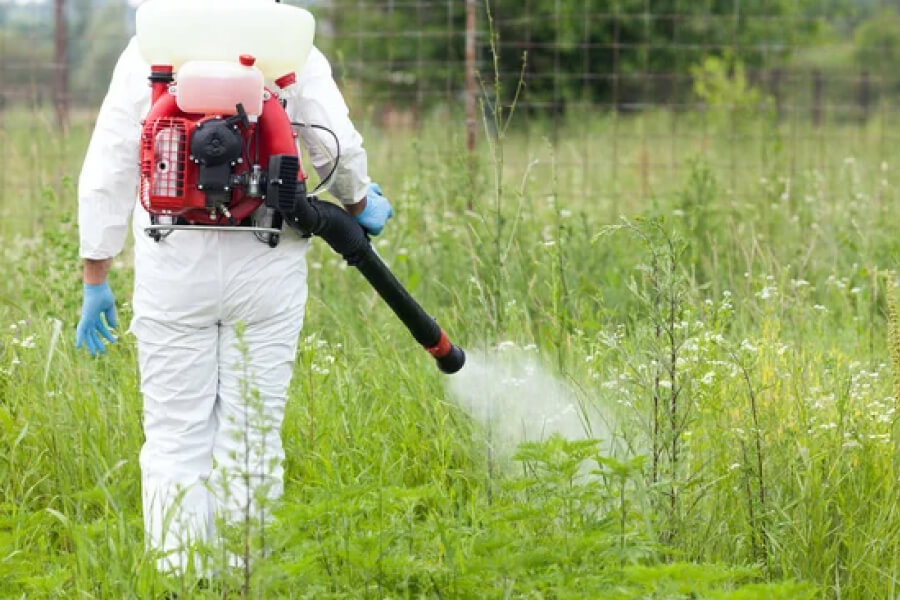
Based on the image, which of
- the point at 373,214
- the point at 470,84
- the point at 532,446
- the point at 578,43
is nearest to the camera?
the point at 532,446

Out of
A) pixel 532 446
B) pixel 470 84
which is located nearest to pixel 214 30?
pixel 532 446

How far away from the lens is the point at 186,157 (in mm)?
3234

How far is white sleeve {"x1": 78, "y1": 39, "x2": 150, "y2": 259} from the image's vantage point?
3.47 metres

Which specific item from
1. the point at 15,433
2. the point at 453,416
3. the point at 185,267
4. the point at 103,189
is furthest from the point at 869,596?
the point at 15,433

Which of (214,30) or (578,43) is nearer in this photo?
(214,30)

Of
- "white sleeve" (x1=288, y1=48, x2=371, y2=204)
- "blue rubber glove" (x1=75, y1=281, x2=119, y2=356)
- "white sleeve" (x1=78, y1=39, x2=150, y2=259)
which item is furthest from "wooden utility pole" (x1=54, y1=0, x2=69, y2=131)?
"white sleeve" (x1=288, y1=48, x2=371, y2=204)

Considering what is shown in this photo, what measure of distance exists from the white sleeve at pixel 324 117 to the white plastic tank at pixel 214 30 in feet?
0.76

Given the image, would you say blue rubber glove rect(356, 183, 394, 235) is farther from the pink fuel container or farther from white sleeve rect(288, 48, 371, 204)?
the pink fuel container

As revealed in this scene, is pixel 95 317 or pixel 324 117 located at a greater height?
pixel 324 117

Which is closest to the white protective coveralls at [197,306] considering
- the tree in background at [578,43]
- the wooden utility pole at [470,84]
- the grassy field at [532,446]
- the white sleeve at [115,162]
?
the white sleeve at [115,162]

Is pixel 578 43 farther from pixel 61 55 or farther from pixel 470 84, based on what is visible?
pixel 61 55

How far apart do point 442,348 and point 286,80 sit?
0.90 metres

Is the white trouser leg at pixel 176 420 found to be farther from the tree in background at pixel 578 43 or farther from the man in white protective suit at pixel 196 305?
the tree in background at pixel 578 43

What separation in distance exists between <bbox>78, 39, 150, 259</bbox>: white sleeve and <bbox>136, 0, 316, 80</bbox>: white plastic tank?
0.54ft
